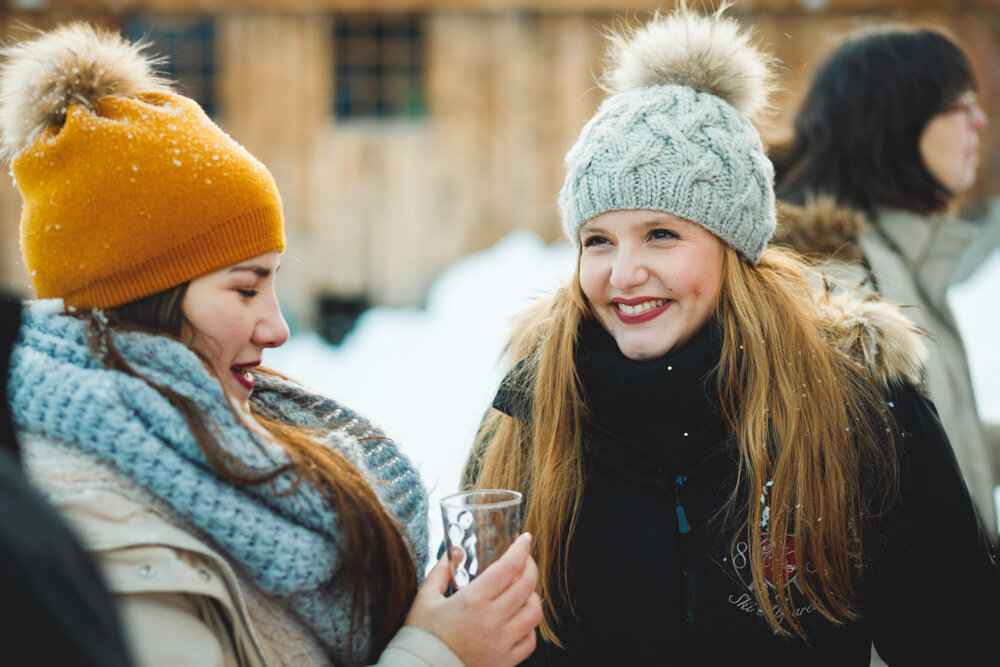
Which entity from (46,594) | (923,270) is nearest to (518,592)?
(46,594)

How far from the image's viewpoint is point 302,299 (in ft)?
27.6

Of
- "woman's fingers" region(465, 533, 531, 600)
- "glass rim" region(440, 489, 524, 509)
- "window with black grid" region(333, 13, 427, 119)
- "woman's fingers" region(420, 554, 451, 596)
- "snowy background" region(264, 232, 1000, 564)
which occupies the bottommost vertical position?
"snowy background" region(264, 232, 1000, 564)

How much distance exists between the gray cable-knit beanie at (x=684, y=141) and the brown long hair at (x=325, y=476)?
2.99ft

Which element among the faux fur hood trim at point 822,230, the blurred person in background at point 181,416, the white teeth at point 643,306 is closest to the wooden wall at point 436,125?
the faux fur hood trim at point 822,230

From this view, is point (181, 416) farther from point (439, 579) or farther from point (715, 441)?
point (715, 441)

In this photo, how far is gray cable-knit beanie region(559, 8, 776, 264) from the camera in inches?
74.6

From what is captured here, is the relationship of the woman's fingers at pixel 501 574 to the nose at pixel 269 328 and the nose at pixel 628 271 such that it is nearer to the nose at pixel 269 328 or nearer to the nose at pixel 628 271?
the nose at pixel 269 328

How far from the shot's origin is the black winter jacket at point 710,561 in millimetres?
1768

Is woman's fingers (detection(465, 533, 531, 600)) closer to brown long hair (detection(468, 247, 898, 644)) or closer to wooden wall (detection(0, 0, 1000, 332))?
brown long hair (detection(468, 247, 898, 644))

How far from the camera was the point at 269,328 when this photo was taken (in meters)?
1.44

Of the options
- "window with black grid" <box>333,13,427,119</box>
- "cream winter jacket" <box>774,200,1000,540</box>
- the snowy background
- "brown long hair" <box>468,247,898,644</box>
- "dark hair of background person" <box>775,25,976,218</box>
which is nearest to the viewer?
"brown long hair" <box>468,247,898,644</box>

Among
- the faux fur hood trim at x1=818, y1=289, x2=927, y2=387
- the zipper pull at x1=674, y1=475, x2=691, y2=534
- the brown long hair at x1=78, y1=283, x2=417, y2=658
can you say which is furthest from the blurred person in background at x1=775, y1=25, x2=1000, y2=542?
the brown long hair at x1=78, y1=283, x2=417, y2=658

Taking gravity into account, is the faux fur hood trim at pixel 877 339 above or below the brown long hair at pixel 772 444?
above

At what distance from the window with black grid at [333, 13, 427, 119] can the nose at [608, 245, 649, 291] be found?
7069mm
